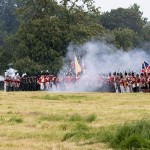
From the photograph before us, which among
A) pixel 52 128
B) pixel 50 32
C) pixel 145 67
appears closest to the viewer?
pixel 52 128

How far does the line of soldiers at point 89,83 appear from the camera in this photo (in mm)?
35188

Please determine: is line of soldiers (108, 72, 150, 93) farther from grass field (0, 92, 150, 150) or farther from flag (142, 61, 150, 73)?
grass field (0, 92, 150, 150)

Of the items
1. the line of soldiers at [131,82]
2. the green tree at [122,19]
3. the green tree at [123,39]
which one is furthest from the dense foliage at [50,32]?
the green tree at [122,19]

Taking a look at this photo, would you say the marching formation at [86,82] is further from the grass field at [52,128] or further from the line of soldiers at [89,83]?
the grass field at [52,128]

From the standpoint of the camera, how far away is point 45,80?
43.3 metres

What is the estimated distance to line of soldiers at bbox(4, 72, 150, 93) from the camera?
35188 mm

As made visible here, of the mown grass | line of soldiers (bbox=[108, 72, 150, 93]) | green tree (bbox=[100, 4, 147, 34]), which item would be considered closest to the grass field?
the mown grass

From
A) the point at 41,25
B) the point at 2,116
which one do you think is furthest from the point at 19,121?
the point at 41,25

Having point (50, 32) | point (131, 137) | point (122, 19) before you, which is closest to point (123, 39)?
point (50, 32)

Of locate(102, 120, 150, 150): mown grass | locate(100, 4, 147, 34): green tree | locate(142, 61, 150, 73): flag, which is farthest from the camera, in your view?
locate(100, 4, 147, 34): green tree

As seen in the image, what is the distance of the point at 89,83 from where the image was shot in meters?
40.6

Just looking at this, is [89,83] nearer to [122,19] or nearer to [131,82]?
[131,82]

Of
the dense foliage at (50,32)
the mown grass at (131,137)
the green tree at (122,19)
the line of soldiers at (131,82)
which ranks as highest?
the green tree at (122,19)

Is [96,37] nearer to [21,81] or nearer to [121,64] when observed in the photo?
[121,64]
